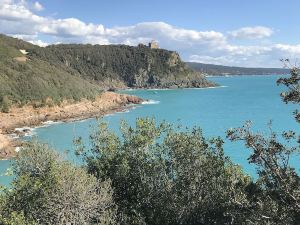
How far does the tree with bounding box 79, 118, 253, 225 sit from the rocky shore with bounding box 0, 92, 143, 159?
3445 cm

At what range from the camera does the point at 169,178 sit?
23203 millimetres

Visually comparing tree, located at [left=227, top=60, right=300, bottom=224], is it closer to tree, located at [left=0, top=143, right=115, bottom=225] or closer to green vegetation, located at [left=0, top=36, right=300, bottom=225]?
green vegetation, located at [left=0, top=36, right=300, bottom=225]

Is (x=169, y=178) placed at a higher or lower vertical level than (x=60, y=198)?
higher

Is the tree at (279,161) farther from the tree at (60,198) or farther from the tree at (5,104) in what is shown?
the tree at (5,104)

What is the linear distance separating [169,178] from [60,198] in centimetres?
559

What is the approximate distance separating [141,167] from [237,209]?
300 inches

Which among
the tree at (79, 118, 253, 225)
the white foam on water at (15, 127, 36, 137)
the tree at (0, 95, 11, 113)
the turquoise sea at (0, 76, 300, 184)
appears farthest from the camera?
the tree at (0, 95, 11, 113)

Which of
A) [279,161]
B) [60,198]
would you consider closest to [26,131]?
[60,198]

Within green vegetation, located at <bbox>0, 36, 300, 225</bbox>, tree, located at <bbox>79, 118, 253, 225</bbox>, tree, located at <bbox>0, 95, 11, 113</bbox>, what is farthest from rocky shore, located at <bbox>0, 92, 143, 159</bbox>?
tree, located at <bbox>79, 118, 253, 225</bbox>

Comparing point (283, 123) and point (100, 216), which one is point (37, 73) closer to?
point (283, 123)

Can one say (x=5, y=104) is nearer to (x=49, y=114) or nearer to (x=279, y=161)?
(x=49, y=114)

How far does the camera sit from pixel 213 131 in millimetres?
81125

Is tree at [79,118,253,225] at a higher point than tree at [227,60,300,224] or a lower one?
lower

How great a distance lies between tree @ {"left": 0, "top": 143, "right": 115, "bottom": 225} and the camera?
2019cm
